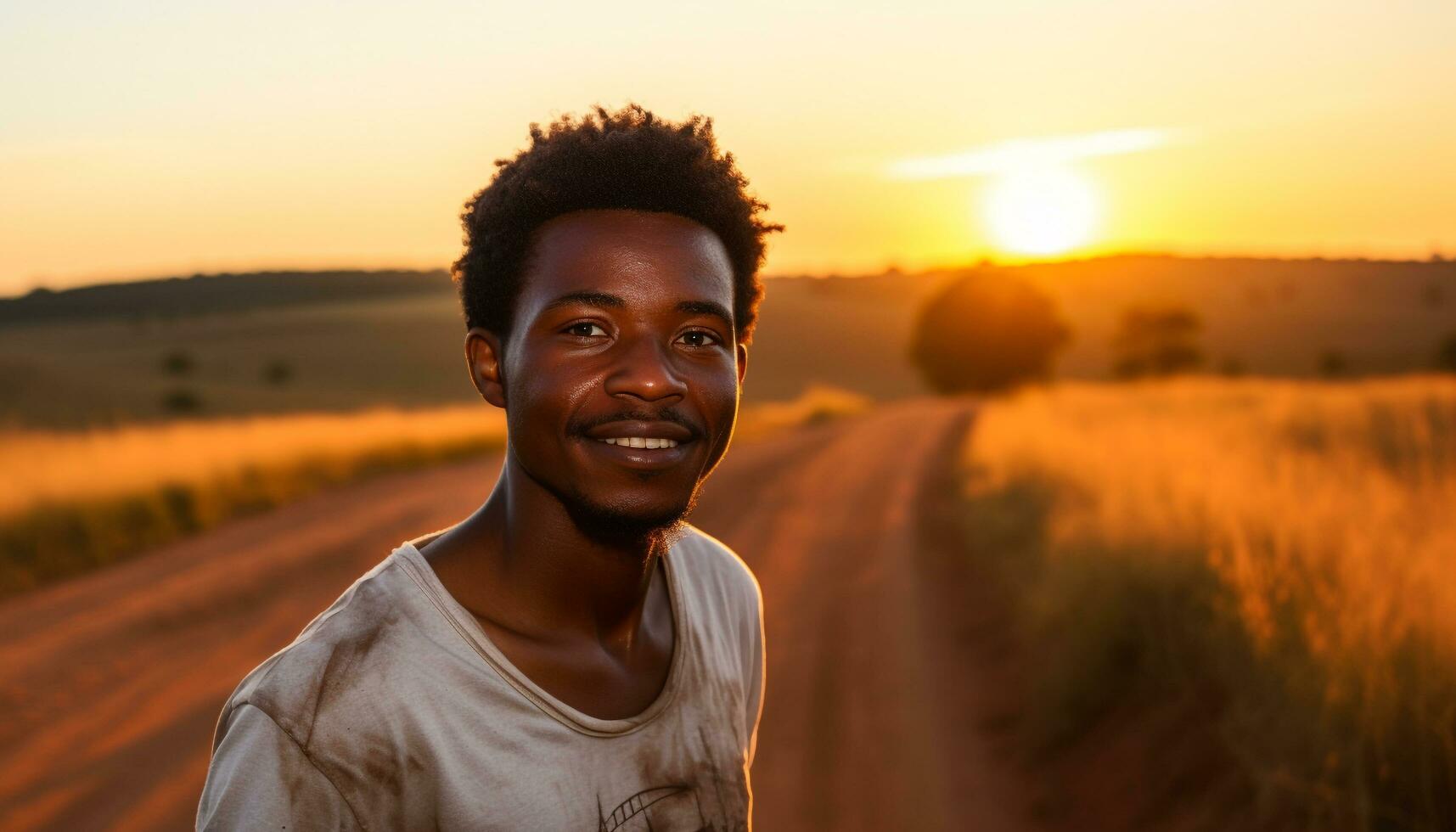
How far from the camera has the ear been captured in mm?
1840

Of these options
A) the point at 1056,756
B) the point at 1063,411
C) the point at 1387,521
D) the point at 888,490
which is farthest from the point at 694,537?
the point at 1063,411

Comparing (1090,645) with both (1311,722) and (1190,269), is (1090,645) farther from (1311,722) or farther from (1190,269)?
(1190,269)

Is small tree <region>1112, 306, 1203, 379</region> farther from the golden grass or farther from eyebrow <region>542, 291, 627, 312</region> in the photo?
eyebrow <region>542, 291, 627, 312</region>

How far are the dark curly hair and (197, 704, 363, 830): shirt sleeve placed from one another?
0.75m

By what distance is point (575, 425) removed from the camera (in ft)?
5.33

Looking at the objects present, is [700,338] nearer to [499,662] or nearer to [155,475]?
[499,662]

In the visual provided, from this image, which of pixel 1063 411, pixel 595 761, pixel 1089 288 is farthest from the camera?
pixel 1089 288

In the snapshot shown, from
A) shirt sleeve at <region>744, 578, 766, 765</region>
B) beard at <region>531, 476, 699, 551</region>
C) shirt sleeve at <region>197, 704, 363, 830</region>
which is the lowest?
shirt sleeve at <region>744, 578, 766, 765</region>

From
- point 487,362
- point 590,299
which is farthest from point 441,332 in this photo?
point 590,299

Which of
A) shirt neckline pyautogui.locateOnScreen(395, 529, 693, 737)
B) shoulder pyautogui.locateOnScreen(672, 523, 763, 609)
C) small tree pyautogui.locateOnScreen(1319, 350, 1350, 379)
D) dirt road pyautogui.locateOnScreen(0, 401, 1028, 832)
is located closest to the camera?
shirt neckline pyautogui.locateOnScreen(395, 529, 693, 737)

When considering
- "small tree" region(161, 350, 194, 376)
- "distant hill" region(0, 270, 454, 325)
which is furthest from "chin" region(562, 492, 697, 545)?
"distant hill" region(0, 270, 454, 325)

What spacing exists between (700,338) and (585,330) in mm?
198

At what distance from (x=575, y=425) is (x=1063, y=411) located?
22089 mm

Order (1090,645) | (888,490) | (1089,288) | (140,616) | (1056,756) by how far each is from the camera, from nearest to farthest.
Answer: (1056,756), (1090,645), (140,616), (888,490), (1089,288)
